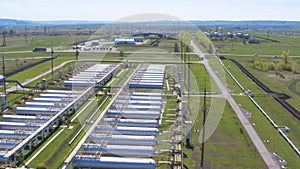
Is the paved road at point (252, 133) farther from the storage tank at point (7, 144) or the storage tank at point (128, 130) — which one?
the storage tank at point (7, 144)

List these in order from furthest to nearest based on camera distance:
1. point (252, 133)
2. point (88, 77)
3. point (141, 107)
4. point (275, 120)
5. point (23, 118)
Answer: point (88, 77) < point (141, 107) < point (275, 120) < point (23, 118) < point (252, 133)

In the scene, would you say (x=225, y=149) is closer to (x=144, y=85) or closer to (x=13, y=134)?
(x=13, y=134)

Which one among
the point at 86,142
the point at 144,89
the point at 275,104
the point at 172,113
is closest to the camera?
the point at 86,142

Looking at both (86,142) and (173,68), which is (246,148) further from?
(173,68)

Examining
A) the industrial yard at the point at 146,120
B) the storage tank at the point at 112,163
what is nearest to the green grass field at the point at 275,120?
the industrial yard at the point at 146,120

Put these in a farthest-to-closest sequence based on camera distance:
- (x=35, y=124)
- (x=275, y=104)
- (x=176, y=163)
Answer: (x=275, y=104) < (x=35, y=124) < (x=176, y=163)

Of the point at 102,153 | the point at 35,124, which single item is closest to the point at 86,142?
the point at 102,153

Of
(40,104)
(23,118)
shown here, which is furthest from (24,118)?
(40,104)
